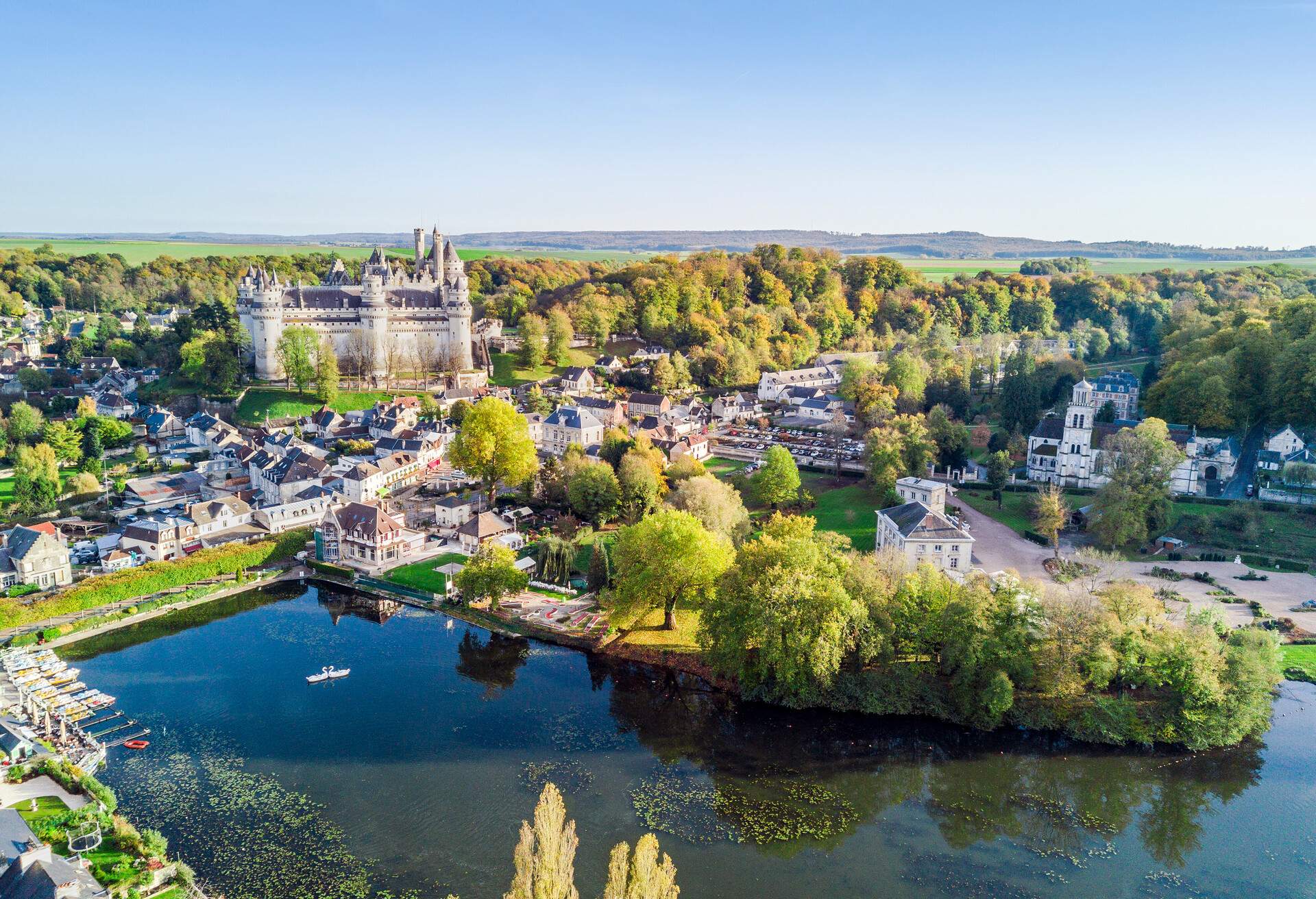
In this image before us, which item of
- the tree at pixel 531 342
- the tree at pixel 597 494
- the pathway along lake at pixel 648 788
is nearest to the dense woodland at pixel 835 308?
the tree at pixel 531 342

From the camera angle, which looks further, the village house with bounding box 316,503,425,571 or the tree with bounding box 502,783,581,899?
the village house with bounding box 316,503,425,571

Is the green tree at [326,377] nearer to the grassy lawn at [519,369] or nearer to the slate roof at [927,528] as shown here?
the grassy lawn at [519,369]

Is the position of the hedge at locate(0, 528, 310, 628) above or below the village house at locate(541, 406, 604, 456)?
below

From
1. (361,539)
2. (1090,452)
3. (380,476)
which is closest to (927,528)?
(1090,452)

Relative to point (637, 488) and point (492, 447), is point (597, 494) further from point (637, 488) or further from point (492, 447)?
point (492, 447)

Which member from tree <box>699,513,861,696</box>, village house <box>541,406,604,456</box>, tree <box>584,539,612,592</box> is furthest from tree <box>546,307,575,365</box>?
tree <box>699,513,861,696</box>

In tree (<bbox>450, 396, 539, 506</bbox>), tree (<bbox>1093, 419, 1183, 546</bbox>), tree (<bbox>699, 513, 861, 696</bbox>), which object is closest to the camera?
tree (<bbox>699, 513, 861, 696</bbox>)

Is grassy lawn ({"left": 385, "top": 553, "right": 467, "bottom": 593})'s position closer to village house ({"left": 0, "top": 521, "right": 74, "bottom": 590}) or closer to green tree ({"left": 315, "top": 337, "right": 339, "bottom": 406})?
village house ({"left": 0, "top": 521, "right": 74, "bottom": 590})
